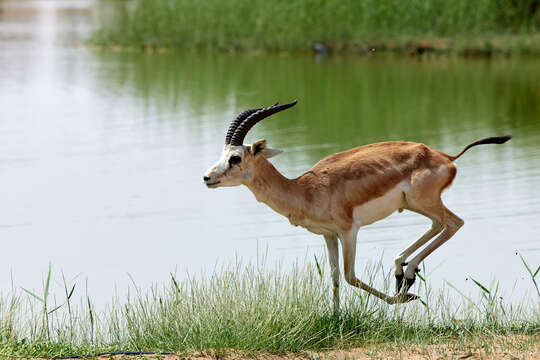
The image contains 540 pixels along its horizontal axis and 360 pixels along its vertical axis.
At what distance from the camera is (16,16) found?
147ft

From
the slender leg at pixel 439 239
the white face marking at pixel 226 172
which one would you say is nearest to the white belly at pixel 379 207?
the slender leg at pixel 439 239

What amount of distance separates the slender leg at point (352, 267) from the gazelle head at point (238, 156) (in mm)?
800

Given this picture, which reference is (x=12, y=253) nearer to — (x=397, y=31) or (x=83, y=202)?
(x=83, y=202)

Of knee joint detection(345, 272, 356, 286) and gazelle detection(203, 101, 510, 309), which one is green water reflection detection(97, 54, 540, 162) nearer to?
gazelle detection(203, 101, 510, 309)

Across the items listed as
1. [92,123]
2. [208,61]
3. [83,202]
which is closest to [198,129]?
[92,123]

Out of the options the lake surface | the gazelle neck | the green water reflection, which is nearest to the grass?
the gazelle neck

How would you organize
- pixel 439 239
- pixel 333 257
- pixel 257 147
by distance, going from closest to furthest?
pixel 257 147, pixel 333 257, pixel 439 239

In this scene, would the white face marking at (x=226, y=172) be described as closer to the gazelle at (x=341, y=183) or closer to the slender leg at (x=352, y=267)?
the gazelle at (x=341, y=183)

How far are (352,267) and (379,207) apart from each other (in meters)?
0.48

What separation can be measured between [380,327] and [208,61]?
19146 mm

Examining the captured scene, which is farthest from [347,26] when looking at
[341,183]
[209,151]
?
[341,183]

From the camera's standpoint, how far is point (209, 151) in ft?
46.6

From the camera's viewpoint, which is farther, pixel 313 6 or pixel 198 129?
pixel 313 6

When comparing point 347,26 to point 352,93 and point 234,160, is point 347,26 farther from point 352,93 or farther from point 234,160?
point 234,160
